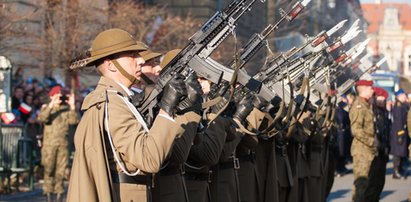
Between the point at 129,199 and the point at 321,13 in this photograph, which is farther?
the point at 321,13

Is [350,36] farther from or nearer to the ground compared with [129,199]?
farther from the ground

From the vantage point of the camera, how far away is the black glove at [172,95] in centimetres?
643

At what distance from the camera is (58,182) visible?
16766 mm

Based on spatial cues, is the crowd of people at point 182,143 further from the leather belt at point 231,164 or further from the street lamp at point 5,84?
the street lamp at point 5,84

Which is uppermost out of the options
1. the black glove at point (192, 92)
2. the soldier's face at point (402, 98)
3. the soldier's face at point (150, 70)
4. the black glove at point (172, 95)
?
the soldier's face at point (402, 98)

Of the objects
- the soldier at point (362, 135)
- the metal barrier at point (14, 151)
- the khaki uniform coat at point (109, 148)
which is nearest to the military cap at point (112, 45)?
the khaki uniform coat at point (109, 148)

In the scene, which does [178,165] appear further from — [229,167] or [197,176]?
[229,167]

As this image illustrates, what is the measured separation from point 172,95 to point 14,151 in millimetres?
12475

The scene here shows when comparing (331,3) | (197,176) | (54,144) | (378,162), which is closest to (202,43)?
(197,176)

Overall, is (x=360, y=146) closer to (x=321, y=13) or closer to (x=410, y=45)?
(x=321, y=13)

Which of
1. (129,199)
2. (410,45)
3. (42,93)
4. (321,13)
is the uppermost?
(410,45)

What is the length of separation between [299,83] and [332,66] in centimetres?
84

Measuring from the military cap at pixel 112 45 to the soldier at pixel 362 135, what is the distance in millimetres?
9493

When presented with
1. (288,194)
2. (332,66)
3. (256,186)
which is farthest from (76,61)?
(332,66)
